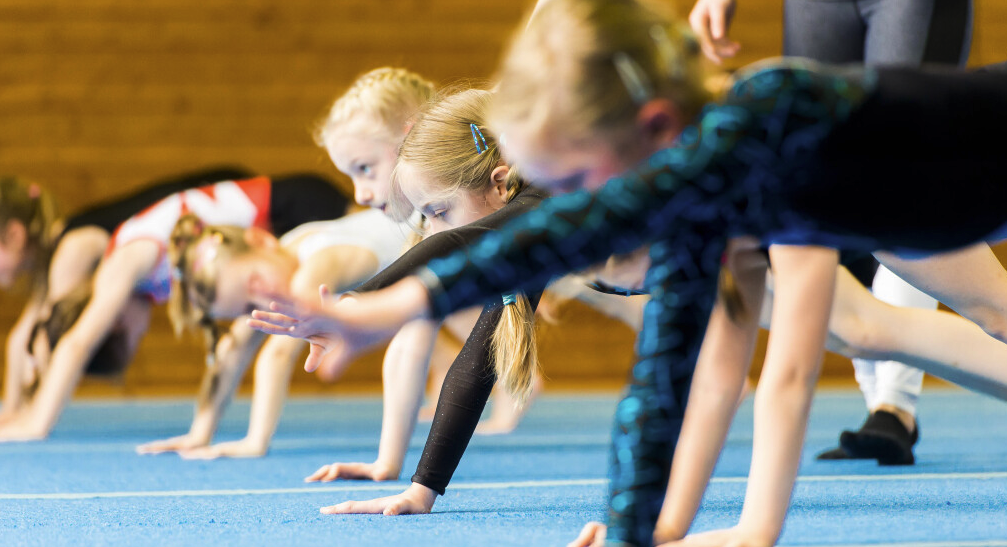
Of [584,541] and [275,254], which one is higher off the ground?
[584,541]

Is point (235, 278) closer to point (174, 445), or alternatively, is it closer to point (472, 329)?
point (174, 445)

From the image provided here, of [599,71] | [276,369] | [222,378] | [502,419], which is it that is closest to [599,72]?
[599,71]

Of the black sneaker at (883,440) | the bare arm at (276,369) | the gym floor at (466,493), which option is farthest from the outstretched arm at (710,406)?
the bare arm at (276,369)

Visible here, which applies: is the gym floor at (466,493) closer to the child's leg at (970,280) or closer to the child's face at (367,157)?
the child's leg at (970,280)

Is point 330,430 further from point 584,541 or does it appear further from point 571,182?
point 571,182

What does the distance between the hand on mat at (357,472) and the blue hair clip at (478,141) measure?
2.27ft

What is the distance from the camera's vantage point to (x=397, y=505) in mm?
1688

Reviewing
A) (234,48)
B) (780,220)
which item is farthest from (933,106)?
(234,48)

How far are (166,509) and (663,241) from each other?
1039mm

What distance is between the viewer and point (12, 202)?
3904 mm

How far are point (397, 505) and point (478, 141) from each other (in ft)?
2.09

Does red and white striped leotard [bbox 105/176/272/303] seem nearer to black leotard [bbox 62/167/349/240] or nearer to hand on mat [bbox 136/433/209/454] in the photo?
black leotard [bbox 62/167/349/240]

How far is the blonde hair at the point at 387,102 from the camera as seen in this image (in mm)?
2646

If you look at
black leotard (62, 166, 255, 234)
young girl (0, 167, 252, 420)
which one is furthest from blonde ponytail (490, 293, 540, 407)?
black leotard (62, 166, 255, 234)
